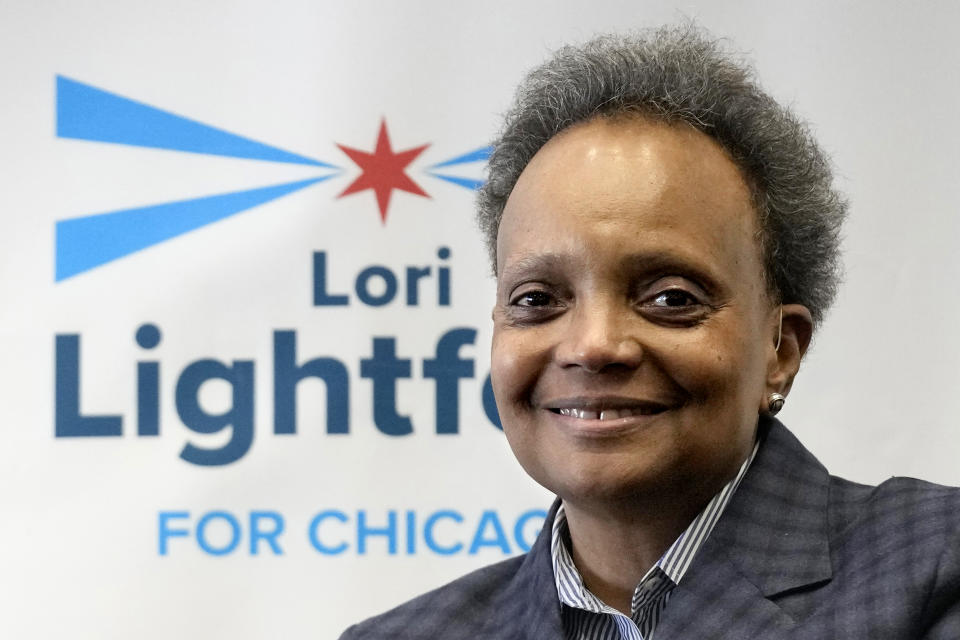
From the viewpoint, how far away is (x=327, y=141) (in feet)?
8.33

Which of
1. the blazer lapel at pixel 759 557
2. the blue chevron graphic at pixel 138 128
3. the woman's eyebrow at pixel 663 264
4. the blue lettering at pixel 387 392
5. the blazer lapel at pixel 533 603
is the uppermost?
the blue chevron graphic at pixel 138 128

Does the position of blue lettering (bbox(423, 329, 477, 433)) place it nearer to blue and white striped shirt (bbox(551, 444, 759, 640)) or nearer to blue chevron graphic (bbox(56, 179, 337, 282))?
blue chevron graphic (bbox(56, 179, 337, 282))

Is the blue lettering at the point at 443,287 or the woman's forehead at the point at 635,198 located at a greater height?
the woman's forehead at the point at 635,198

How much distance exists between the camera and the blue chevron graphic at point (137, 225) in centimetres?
252

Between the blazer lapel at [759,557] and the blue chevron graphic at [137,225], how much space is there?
4.51ft

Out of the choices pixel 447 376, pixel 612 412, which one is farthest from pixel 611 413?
pixel 447 376

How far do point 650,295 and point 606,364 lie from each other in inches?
3.8

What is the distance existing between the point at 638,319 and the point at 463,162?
1.26 meters

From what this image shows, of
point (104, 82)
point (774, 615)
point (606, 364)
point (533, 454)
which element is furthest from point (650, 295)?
point (104, 82)

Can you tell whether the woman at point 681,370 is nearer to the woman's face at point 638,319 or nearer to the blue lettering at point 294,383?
the woman's face at point 638,319

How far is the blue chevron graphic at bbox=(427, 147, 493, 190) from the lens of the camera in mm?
2535

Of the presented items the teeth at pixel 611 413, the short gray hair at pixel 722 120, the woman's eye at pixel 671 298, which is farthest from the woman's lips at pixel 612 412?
the short gray hair at pixel 722 120

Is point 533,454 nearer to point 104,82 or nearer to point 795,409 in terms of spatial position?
point 795,409

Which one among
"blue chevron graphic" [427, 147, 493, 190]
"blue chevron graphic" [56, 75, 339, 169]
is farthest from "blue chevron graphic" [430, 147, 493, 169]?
"blue chevron graphic" [56, 75, 339, 169]
